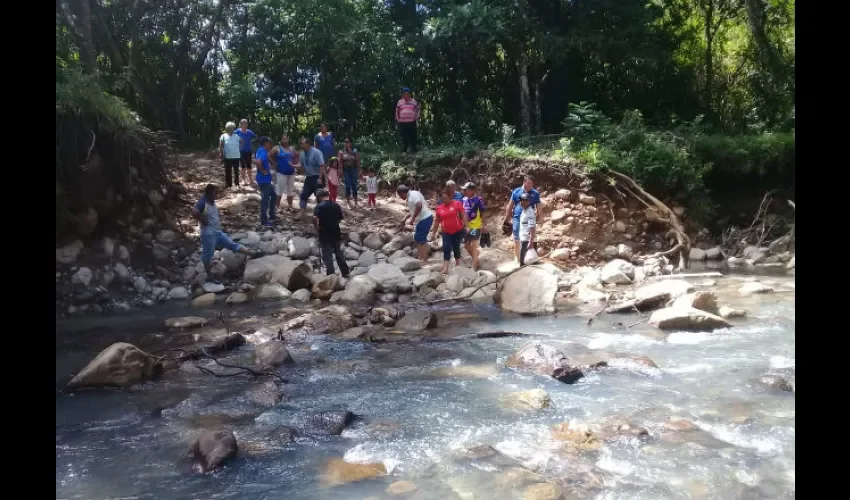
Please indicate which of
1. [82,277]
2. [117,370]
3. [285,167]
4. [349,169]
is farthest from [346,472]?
[349,169]

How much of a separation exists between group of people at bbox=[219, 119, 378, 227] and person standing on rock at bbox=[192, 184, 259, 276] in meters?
1.70

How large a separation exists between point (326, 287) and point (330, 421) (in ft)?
18.4

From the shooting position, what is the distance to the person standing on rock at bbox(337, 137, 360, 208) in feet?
48.6

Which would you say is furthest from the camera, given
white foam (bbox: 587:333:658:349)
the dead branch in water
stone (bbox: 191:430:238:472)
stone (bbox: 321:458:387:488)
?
the dead branch in water

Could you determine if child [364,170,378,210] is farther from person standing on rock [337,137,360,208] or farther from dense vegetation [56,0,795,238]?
dense vegetation [56,0,795,238]

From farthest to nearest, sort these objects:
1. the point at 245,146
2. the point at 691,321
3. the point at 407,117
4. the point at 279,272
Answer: the point at 407,117 < the point at 245,146 < the point at 279,272 < the point at 691,321

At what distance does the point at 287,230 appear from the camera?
44.0 feet

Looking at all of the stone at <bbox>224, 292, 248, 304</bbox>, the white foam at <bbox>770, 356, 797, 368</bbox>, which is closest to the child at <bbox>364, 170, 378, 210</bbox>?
the stone at <bbox>224, 292, 248, 304</bbox>

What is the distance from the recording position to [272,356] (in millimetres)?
7215

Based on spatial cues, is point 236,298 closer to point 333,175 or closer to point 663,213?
point 333,175

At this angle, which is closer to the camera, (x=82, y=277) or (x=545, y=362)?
(x=545, y=362)

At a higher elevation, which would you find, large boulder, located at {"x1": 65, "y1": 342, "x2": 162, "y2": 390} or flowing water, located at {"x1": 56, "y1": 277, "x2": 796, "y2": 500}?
large boulder, located at {"x1": 65, "y1": 342, "x2": 162, "y2": 390}

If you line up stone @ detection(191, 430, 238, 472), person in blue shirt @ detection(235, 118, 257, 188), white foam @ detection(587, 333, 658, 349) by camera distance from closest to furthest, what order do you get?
stone @ detection(191, 430, 238, 472) → white foam @ detection(587, 333, 658, 349) → person in blue shirt @ detection(235, 118, 257, 188)
